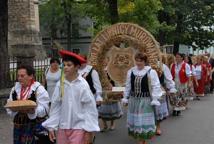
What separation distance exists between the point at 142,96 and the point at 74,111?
3158mm

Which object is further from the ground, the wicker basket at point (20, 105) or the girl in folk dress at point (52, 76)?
the girl in folk dress at point (52, 76)

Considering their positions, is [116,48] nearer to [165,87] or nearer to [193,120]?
[165,87]

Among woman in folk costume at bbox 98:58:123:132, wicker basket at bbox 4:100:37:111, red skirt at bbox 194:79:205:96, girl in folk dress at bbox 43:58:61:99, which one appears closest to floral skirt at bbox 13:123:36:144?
wicker basket at bbox 4:100:37:111

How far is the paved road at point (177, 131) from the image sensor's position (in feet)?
33.0

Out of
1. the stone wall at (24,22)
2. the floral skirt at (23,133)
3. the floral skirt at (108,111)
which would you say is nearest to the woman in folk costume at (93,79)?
the floral skirt at (108,111)

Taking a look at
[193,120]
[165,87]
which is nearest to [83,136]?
[165,87]

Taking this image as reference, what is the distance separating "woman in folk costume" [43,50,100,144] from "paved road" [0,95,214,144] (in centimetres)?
397

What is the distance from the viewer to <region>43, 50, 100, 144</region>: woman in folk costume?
233 inches

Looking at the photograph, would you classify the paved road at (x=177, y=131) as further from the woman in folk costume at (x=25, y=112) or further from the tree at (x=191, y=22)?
the tree at (x=191, y=22)

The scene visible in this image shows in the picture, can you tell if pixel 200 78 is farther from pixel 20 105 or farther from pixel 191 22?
pixel 20 105

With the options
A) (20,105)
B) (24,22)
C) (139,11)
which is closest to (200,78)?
(139,11)

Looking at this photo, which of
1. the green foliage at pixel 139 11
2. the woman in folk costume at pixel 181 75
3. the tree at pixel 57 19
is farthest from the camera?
the tree at pixel 57 19

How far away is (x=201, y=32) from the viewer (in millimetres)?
36031

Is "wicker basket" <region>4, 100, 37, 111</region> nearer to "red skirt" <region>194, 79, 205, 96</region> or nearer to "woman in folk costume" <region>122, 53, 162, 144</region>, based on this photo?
"woman in folk costume" <region>122, 53, 162, 144</region>
